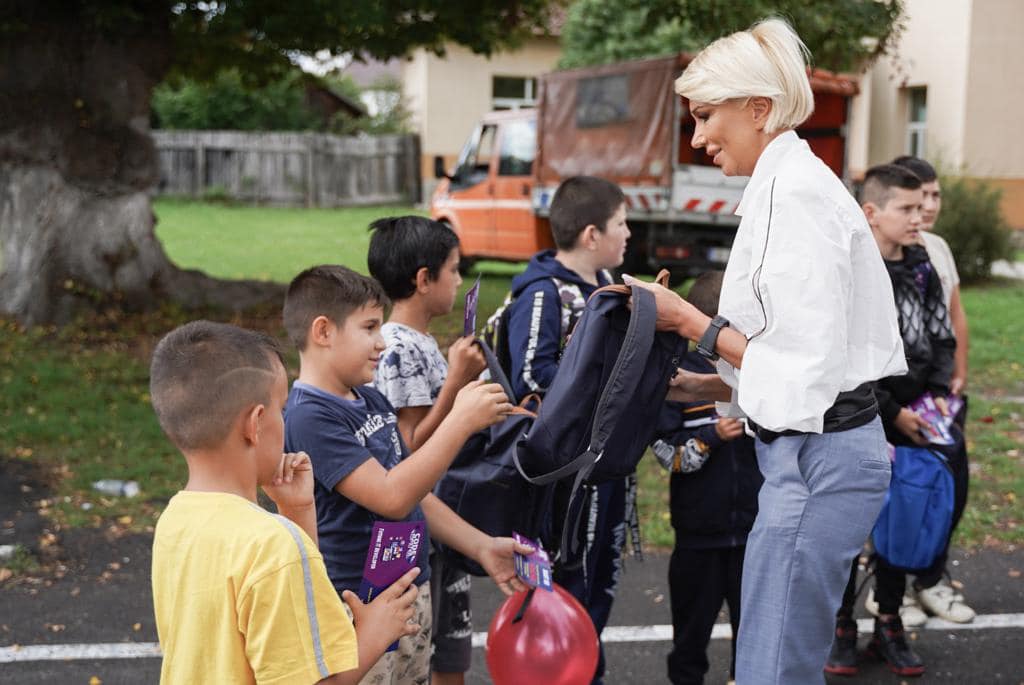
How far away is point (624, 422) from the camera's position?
3.12 meters

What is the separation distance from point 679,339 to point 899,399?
71.0 inches

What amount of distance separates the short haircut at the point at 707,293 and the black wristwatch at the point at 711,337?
3.78 feet

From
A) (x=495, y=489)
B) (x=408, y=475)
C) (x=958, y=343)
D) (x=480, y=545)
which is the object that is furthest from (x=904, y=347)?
(x=408, y=475)

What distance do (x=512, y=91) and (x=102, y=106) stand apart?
22.3m

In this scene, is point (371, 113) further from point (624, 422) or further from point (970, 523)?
point (624, 422)

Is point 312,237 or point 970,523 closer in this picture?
point 970,523

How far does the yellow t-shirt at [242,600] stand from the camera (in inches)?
85.4

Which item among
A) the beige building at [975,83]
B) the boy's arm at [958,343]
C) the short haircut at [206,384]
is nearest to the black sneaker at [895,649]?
the boy's arm at [958,343]

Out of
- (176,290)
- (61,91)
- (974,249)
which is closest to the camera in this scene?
(61,91)

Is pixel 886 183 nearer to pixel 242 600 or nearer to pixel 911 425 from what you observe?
pixel 911 425

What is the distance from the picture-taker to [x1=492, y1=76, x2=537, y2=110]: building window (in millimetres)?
32594

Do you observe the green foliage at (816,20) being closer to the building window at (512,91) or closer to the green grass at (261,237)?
the green grass at (261,237)

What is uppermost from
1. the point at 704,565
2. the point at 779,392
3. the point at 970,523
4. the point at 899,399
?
the point at 779,392

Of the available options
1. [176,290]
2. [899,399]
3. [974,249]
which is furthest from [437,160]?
[899,399]
